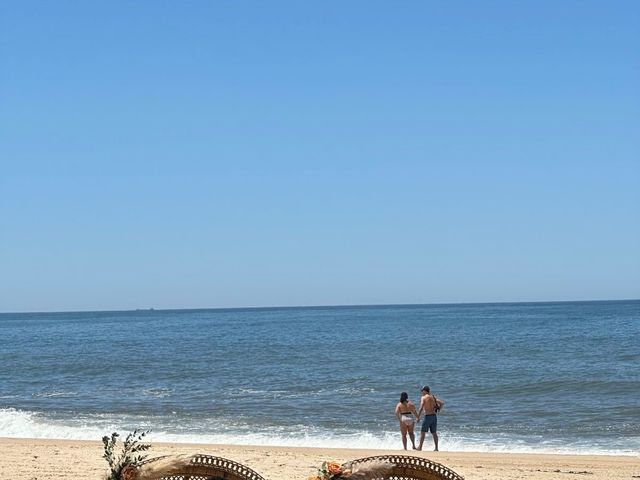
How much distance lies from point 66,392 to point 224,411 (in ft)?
24.2

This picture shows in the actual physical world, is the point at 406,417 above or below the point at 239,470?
below

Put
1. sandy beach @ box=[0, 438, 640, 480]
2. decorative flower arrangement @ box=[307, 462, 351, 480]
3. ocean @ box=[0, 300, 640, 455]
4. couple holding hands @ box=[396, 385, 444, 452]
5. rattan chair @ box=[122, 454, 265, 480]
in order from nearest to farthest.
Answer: decorative flower arrangement @ box=[307, 462, 351, 480] → rattan chair @ box=[122, 454, 265, 480] → sandy beach @ box=[0, 438, 640, 480] → couple holding hands @ box=[396, 385, 444, 452] → ocean @ box=[0, 300, 640, 455]

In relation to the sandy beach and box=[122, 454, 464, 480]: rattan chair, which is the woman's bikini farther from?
box=[122, 454, 464, 480]: rattan chair

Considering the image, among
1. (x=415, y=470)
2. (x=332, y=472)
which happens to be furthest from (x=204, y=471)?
(x=415, y=470)

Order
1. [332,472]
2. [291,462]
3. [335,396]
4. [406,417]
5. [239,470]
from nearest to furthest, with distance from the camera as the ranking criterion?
[332,472] → [239,470] → [291,462] → [406,417] → [335,396]

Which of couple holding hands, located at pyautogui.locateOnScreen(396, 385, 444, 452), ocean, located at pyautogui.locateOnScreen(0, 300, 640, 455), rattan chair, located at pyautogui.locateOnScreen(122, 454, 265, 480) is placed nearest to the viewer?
rattan chair, located at pyautogui.locateOnScreen(122, 454, 265, 480)

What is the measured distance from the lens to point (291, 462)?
12.7 metres

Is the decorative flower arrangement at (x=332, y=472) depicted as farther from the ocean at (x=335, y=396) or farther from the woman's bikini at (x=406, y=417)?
the ocean at (x=335, y=396)

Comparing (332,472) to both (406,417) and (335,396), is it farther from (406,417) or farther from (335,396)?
(335,396)

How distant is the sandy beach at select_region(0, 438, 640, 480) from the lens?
1167 centimetres

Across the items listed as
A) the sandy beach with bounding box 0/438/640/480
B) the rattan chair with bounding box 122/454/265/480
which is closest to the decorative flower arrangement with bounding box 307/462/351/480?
the rattan chair with bounding box 122/454/265/480

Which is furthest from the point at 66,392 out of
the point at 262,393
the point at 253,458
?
the point at 253,458

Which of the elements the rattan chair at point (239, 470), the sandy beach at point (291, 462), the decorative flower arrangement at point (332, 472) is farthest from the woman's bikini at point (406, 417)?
the decorative flower arrangement at point (332, 472)

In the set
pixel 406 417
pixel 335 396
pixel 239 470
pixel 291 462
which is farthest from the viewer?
pixel 335 396
